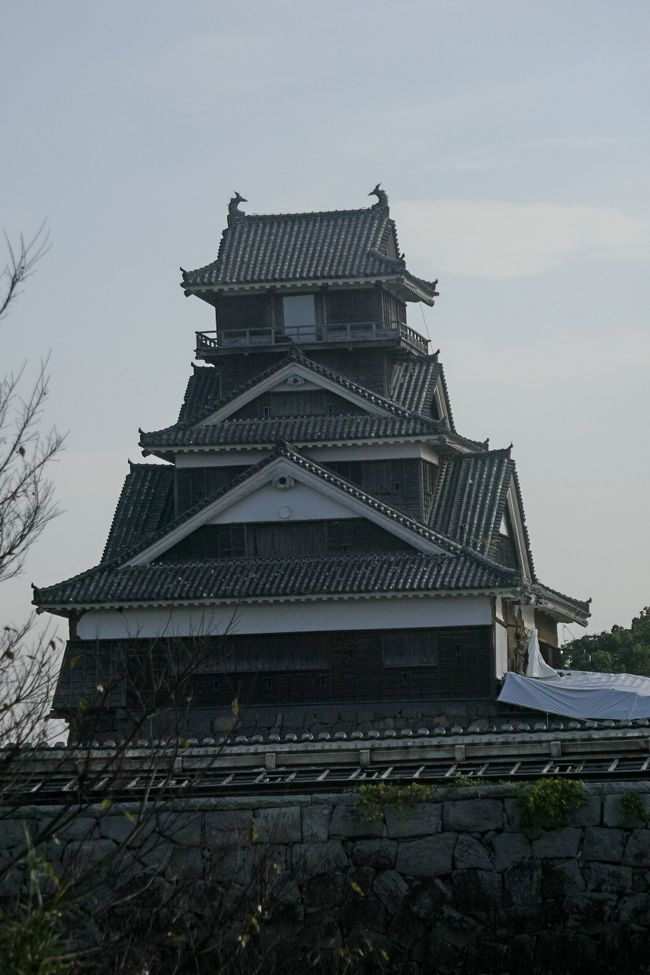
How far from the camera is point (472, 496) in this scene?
134 feet

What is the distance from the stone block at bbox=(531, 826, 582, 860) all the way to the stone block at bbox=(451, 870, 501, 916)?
0.55 m

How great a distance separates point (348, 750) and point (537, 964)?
467cm

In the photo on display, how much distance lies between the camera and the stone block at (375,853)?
1834cm

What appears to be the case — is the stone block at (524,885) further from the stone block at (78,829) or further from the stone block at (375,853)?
the stone block at (78,829)

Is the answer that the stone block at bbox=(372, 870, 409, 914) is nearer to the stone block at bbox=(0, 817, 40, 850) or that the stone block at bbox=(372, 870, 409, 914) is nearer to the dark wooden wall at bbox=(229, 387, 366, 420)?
the stone block at bbox=(0, 817, 40, 850)

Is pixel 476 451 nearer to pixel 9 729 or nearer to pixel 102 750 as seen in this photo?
pixel 102 750

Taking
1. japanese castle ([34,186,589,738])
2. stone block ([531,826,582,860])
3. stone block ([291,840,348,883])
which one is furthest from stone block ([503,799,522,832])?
japanese castle ([34,186,589,738])

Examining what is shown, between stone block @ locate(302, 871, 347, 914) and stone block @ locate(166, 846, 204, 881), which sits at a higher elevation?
stone block @ locate(166, 846, 204, 881)

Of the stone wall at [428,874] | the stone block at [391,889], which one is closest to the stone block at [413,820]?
the stone wall at [428,874]

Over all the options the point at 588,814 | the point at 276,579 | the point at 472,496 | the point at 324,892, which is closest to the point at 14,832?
the point at 324,892

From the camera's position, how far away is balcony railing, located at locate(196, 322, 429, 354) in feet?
137

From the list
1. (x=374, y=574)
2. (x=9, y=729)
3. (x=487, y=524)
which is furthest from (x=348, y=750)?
(x=487, y=524)

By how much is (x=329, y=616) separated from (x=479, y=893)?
60.3 feet

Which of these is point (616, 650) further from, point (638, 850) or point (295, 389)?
point (638, 850)
